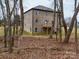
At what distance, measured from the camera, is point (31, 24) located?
180ft

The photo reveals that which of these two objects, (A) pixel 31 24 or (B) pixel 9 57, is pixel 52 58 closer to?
(B) pixel 9 57

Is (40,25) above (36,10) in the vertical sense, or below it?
below

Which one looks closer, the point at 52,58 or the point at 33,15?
the point at 52,58

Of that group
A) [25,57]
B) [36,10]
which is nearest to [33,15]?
[36,10]

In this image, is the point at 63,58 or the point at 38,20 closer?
the point at 63,58

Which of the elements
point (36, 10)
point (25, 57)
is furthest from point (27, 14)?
point (25, 57)

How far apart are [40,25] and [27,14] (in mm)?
5665

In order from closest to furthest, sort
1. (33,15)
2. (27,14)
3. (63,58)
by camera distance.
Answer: (63,58)
(33,15)
(27,14)

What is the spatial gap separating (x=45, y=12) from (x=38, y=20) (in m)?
3.11

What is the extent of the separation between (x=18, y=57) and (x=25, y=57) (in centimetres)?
36

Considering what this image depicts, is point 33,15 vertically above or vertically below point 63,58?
above

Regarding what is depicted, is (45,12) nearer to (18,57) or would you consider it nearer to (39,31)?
(39,31)

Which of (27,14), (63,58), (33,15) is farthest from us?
(27,14)

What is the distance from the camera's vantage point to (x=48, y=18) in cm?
5694
